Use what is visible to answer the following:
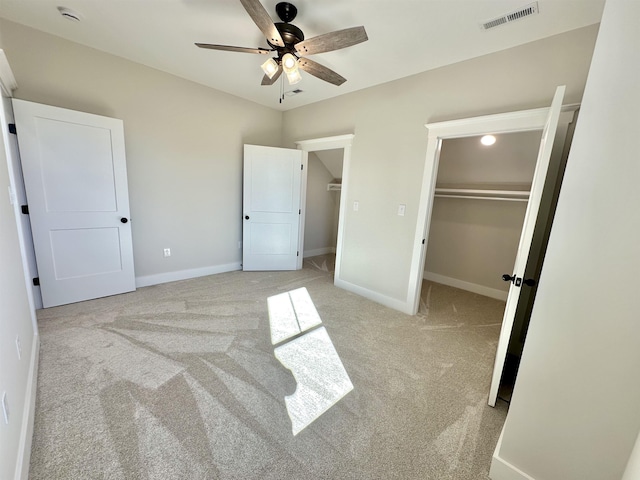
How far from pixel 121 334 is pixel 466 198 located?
4.60 meters

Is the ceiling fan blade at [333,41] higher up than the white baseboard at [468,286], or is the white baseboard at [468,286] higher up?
the ceiling fan blade at [333,41]

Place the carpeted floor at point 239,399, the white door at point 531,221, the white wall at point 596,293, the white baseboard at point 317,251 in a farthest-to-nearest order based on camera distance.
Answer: the white baseboard at point 317,251 → the white door at point 531,221 → the carpeted floor at point 239,399 → the white wall at point 596,293

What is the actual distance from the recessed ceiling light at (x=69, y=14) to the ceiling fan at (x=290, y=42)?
126cm

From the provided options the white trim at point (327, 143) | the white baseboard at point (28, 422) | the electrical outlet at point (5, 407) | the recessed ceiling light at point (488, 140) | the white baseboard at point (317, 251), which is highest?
the recessed ceiling light at point (488, 140)

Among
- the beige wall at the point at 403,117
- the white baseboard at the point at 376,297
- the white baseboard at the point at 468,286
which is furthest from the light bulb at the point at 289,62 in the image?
the white baseboard at the point at 468,286

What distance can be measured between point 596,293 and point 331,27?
2519mm

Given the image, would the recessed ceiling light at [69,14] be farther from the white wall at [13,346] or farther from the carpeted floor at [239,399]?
the carpeted floor at [239,399]

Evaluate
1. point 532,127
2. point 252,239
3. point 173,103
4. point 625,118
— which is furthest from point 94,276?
point 532,127

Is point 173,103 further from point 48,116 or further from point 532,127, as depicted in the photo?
point 532,127

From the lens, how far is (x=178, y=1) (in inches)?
75.5

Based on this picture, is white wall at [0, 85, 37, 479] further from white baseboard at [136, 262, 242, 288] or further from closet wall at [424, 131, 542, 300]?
closet wall at [424, 131, 542, 300]

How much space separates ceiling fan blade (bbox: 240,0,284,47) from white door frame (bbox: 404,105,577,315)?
5.66 feet

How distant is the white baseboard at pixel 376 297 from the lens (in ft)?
10.2

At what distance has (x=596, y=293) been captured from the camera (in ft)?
3.27
